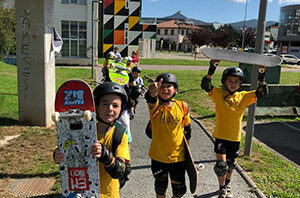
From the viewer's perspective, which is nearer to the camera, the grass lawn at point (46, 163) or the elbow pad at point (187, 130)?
the elbow pad at point (187, 130)

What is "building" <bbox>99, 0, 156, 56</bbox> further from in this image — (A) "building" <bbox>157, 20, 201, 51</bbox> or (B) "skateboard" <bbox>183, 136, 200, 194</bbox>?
(A) "building" <bbox>157, 20, 201, 51</bbox>

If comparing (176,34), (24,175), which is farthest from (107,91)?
(176,34)

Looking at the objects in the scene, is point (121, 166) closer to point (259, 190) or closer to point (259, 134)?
point (259, 190)

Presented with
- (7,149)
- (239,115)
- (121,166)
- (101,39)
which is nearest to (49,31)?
(7,149)

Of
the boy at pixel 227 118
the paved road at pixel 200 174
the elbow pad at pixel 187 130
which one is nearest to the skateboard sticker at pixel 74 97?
the elbow pad at pixel 187 130

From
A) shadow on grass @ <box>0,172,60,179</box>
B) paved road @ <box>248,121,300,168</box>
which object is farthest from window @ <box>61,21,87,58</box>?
shadow on grass @ <box>0,172,60,179</box>

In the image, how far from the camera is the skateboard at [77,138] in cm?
224

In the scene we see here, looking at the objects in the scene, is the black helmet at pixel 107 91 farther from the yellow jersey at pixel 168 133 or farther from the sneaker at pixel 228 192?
the sneaker at pixel 228 192

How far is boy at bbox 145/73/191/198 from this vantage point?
3.41m

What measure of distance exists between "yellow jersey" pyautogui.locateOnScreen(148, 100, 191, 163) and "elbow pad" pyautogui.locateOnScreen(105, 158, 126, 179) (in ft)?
3.72

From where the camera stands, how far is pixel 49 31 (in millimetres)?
7289

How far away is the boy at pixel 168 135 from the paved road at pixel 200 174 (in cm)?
101

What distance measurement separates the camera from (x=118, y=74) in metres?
6.33

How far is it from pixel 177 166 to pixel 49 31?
214 inches
